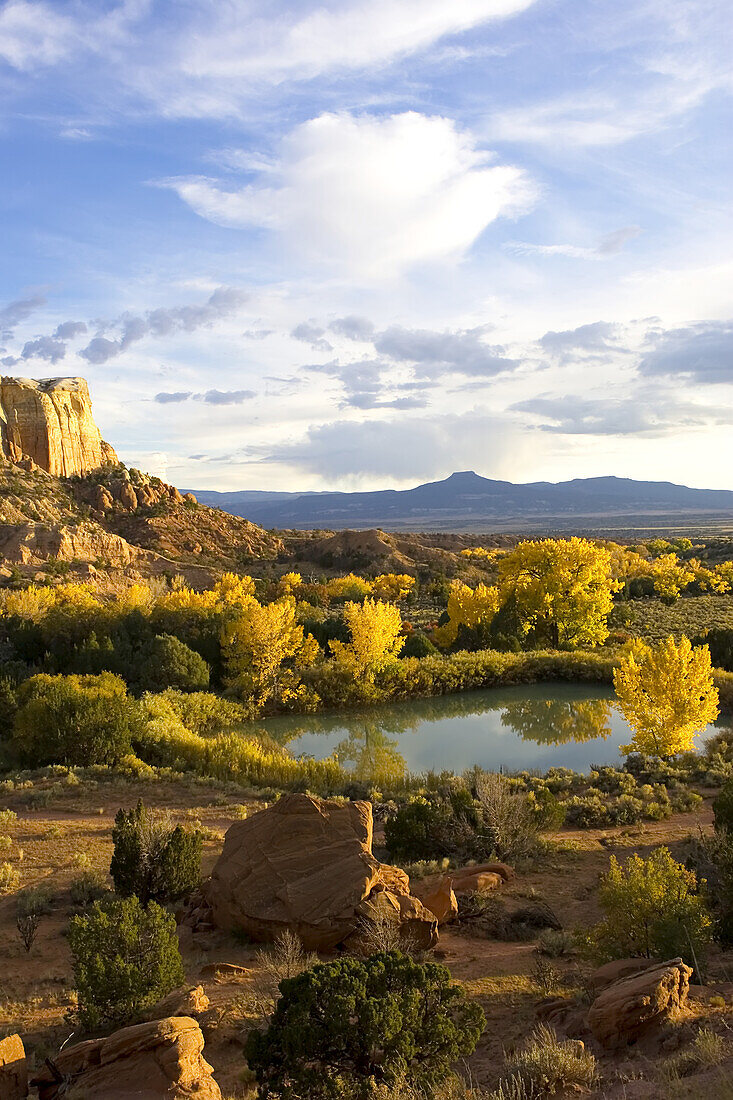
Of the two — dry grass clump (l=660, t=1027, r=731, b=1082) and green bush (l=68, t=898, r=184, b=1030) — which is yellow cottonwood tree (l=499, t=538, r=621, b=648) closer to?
green bush (l=68, t=898, r=184, b=1030)

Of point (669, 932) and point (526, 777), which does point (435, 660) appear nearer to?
point (526, 777)

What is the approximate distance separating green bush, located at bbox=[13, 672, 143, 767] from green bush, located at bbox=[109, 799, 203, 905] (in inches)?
390

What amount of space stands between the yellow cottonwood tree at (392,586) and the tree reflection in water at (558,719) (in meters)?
30.5

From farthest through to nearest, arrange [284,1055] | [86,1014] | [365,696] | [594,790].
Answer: [365,696] < [594,790] < [86,1014] < [284,1055]

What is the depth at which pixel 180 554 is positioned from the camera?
71.1 m

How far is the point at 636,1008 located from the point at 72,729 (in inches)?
708

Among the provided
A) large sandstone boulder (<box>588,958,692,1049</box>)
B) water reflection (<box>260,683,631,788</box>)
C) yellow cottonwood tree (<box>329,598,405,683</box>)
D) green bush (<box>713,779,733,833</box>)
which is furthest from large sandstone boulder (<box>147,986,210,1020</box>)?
yellow cottonwood tree (<box>329,598,405,683</box>)

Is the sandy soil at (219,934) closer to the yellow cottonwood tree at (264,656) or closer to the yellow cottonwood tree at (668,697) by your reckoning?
the yellow cottonwood tree at (668,697)

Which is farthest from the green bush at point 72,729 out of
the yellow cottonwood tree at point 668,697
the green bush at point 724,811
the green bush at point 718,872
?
the green bush at point 724,811

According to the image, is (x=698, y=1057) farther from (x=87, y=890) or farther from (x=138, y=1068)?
(x=87, y=890)

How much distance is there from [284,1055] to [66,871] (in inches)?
320

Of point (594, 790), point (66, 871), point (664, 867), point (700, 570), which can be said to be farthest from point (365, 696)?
point (700, 570)

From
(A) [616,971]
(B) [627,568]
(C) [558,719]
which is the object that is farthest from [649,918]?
(B) [627,568]

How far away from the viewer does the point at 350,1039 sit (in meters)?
6.27
